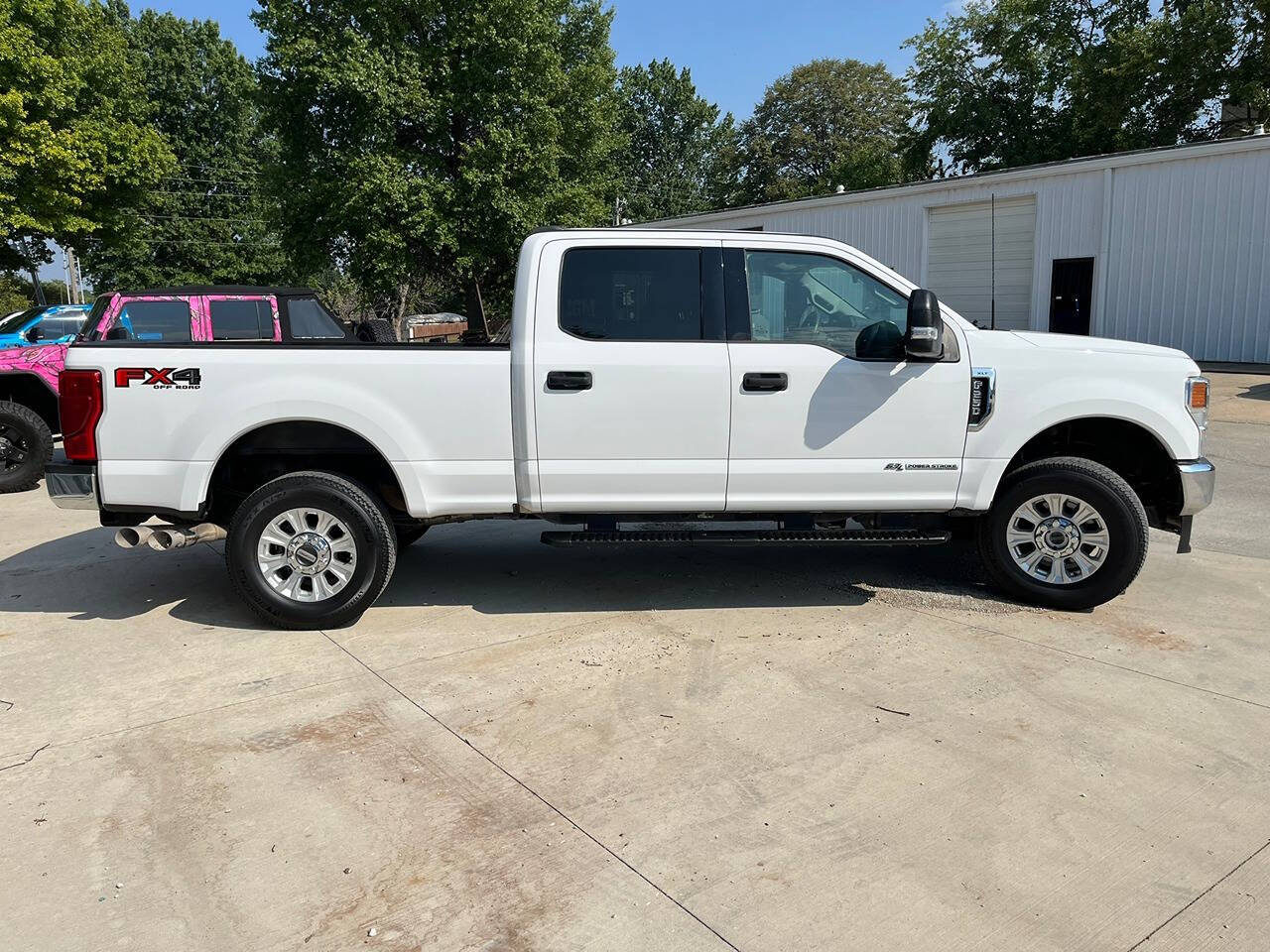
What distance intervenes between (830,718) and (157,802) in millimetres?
2622

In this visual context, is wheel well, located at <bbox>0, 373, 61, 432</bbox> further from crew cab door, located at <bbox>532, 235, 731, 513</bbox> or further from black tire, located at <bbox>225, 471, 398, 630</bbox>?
crew cab door, located at <bbox>532, 235, 731, 513</bbox>

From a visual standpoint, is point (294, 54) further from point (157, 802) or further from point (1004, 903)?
point (1004, 903)

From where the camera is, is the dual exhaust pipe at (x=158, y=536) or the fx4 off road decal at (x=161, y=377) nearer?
the fx4 off road decal at (x=161, y=377)

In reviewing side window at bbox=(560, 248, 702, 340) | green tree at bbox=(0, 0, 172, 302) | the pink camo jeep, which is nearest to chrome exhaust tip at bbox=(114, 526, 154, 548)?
the pink camo jeep

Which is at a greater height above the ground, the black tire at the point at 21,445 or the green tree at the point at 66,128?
the green tree at the point at 66,128

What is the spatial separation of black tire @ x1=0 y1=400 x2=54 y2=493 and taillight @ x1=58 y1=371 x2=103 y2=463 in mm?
5321

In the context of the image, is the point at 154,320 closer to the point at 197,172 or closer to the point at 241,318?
the point at 241,318

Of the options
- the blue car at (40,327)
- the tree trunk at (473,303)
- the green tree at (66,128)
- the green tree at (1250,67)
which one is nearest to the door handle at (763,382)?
the blue car at (40,327)

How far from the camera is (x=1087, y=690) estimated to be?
4.32 metres

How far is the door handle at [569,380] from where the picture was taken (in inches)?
199

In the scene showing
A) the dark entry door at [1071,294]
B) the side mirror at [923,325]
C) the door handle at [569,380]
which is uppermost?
the dark entry door at [1071,294]

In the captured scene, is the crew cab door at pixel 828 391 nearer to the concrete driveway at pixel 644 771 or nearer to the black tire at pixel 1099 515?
the black tire at pixel 1099 515

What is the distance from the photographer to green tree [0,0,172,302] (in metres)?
20.7

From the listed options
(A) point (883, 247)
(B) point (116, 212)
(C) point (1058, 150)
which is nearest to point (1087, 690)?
(A) point (883, 247)
